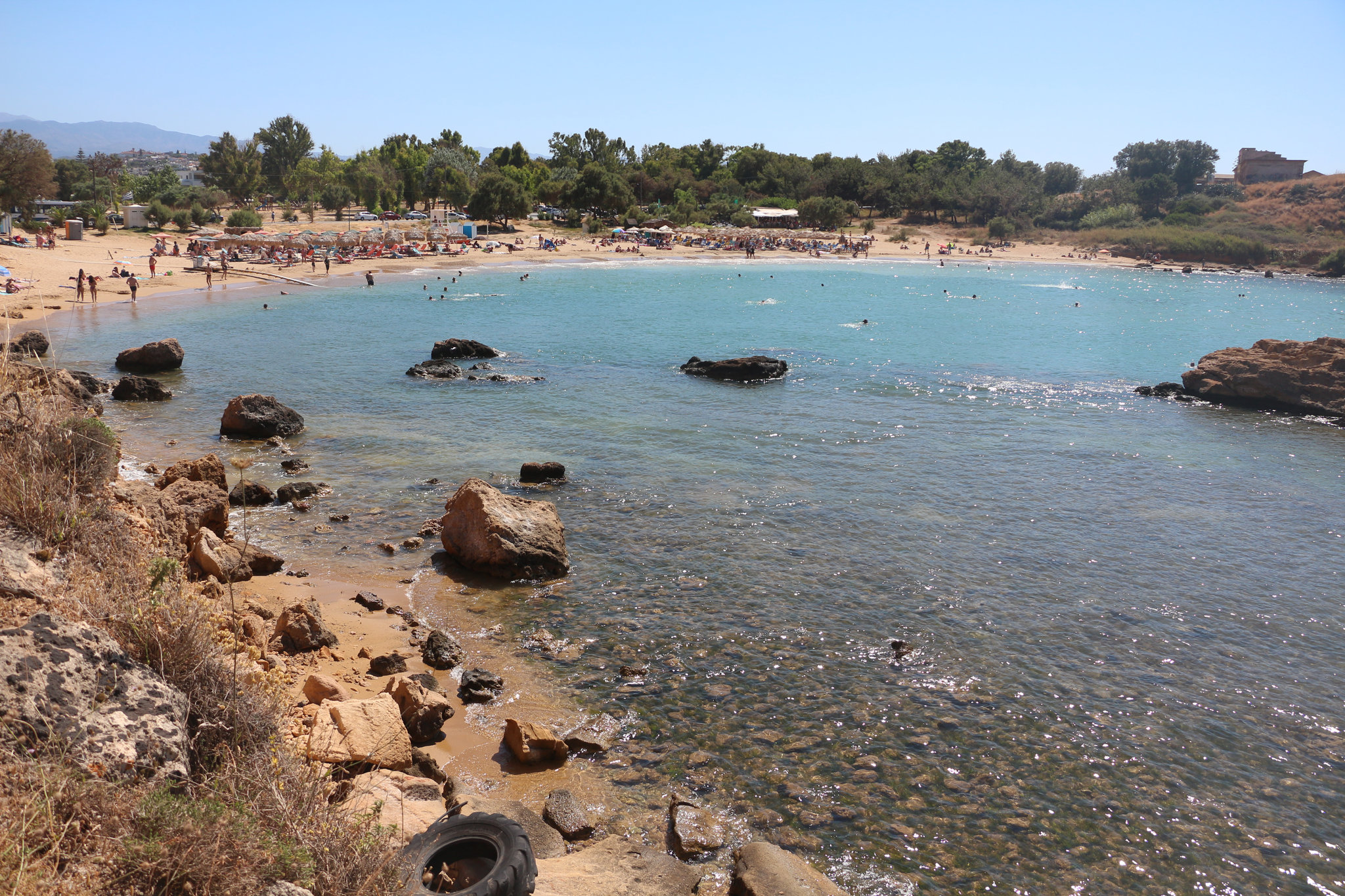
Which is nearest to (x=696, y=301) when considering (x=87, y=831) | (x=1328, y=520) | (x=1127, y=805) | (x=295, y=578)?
(x=1328, y=520)

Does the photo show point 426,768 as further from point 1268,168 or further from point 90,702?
point 1268,168

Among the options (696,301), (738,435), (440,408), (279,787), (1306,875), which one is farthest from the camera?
(696,301)

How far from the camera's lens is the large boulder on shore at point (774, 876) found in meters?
6.73

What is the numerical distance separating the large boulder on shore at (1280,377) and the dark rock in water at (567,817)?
99.3ft

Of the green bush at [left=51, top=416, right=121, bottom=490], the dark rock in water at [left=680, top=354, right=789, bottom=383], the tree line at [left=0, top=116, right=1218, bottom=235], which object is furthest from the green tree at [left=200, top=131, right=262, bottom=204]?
the green bush at [left=51, top=416, right=121, bottom=490]

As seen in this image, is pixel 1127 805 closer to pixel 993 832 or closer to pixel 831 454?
pixel 993 832

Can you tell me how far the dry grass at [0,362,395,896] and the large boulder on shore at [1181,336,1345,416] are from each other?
32742 millimetres

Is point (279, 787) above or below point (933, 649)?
above

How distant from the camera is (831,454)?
2170 cm

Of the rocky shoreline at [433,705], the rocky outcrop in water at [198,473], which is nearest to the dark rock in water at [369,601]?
the rocky shoreline at [433,705]

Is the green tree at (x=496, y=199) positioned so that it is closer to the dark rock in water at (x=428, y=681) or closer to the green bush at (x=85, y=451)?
the green bush at (x=85, y=451)

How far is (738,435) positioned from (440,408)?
9432mm

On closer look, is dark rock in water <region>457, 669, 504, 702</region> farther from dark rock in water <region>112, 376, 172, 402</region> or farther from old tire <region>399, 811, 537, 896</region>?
dark rock in water <region>112, 376, 172, 402</region>

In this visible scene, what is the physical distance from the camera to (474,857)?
6184 millimetres
